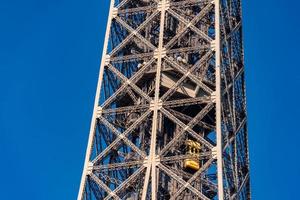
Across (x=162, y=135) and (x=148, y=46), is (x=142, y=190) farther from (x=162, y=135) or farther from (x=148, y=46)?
(x=148, y=46)

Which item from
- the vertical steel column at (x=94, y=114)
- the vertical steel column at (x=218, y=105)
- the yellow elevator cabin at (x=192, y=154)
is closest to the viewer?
the vertical steel column at (x=218, y=105)

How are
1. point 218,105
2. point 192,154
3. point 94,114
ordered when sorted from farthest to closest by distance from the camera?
point 94,114, point 218,105, point 192,154

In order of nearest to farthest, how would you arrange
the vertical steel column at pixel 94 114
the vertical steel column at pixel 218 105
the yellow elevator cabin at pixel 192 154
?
the vertical steel column at pixel 218 105 < the yellow elevator cabin at pixel 192 154 < the vertical steel column at pixel 94 114

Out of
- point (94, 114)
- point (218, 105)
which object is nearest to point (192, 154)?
point (218, 105)

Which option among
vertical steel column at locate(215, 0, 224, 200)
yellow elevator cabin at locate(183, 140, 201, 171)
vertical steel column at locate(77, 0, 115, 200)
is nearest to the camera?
vertical steel column at locate(215, 0, 224, 200)

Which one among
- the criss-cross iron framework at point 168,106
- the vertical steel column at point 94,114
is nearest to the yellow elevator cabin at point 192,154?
the criss-cross iron framework at point 168,106

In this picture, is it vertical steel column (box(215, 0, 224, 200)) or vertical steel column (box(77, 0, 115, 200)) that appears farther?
vertical steel column (box(77, 0, 115, 200))

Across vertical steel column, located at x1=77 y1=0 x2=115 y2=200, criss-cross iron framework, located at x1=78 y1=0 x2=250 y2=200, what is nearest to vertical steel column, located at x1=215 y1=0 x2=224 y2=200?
criss-cross iron framework, located at x1=78 y1=0 x2=250 y2=200

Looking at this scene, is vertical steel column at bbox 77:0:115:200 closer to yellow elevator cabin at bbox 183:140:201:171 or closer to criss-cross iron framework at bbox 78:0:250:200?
criss-cross iron framework at bbox 78:0:250:200

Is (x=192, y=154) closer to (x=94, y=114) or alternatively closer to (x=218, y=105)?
(x=218, y=105)

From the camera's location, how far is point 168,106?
57.0 metres

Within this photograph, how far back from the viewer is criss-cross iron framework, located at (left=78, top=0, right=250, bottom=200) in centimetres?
5459

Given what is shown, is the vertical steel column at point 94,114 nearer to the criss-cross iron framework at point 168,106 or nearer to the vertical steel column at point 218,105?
the criss-cross iron framework at point 168,106

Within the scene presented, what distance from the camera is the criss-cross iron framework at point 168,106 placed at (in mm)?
54594
